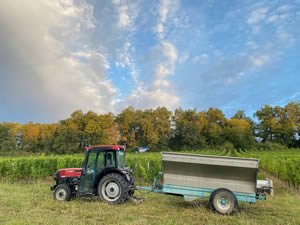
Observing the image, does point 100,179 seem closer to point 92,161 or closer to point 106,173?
point 106,173

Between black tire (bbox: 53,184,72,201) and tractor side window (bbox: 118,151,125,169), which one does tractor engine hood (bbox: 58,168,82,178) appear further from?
tractor side window (bbox: 118,151,125,169)

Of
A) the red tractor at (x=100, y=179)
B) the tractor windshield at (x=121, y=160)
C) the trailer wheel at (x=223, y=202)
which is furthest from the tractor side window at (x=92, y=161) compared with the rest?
the trailer wheel at (x=223, y=202)

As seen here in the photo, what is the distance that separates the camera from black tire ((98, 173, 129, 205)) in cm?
612

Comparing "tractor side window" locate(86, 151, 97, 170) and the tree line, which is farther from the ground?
the tree line

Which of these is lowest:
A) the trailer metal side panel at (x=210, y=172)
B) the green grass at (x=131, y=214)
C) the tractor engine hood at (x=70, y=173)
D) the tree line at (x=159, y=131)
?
Result: the green grass at (x=131, y=214)

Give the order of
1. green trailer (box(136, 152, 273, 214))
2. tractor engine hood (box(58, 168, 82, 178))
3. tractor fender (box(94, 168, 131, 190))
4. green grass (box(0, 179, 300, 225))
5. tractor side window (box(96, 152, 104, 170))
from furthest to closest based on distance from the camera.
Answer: tractor engine hood (box(58, 168, 82, 178))
tractor side window (box(96, 152, 104, 170))
tractor fender (box(94, 168, 131, 190))
green trailer (box(136, 152, 273, 214))
green grass (box(0, 179, 300, 225))

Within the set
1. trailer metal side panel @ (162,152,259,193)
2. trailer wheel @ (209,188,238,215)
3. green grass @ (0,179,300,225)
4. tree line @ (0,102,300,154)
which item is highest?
tree line @ (0,102,300,154)

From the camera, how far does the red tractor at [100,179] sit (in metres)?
6.26

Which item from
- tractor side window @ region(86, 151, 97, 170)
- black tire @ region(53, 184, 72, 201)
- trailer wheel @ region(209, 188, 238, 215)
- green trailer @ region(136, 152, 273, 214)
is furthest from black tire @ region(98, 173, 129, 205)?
trailer wheel @ region(209, 188, 238, 215)

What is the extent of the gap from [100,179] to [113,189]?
52 centimetres

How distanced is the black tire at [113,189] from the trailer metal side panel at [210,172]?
1245mm

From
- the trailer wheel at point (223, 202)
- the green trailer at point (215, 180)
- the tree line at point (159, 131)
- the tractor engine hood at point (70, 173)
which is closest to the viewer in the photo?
the trailer wheel at point (223, 202)

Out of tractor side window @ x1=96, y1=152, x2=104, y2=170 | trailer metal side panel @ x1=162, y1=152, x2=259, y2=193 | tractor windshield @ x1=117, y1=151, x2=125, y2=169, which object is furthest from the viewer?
tractor windshield @ x1=117, y1=151, x2=125, y2=169

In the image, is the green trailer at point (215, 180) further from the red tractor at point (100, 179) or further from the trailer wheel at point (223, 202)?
the red tractor at point (100, 179)
